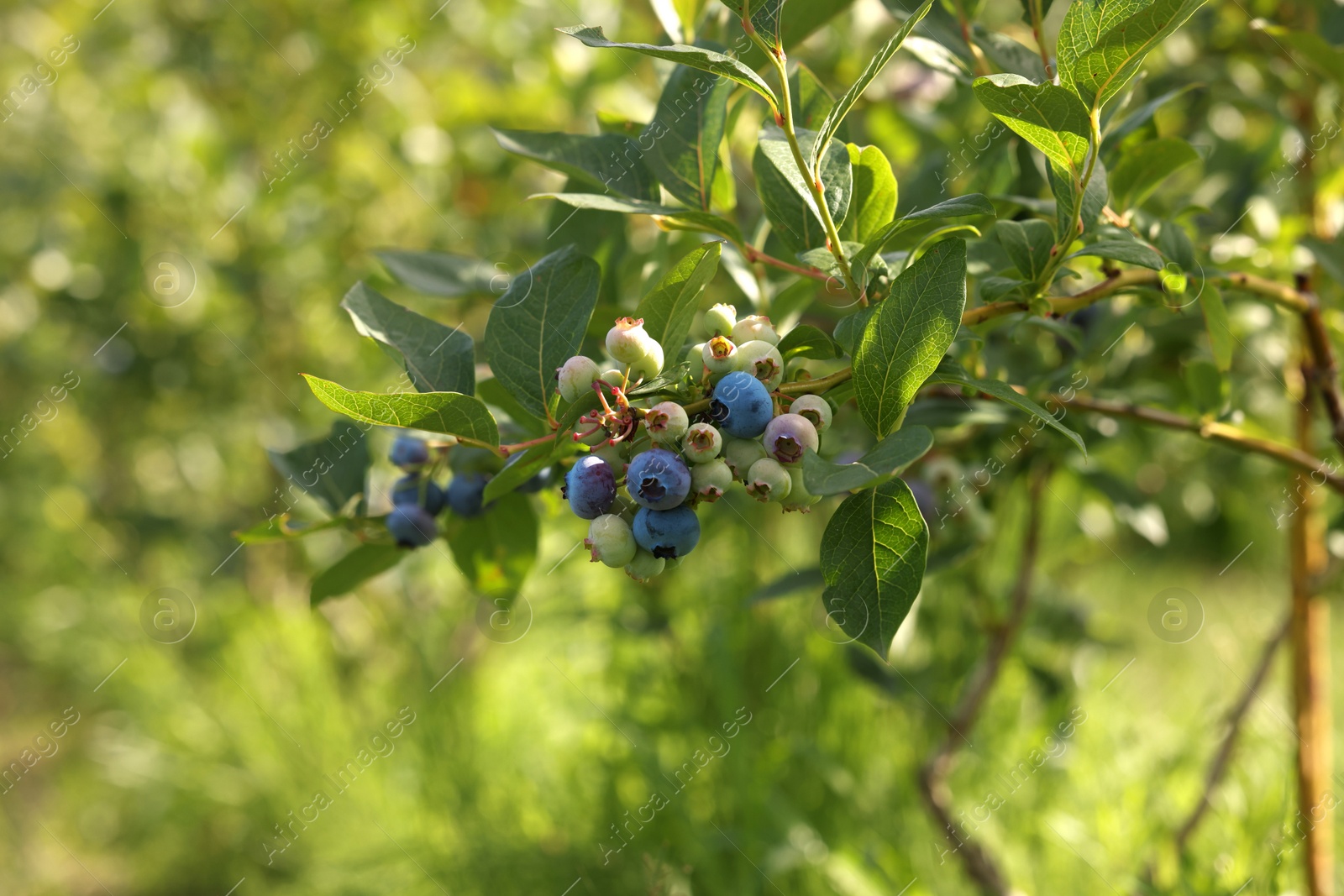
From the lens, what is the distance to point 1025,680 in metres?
1.41

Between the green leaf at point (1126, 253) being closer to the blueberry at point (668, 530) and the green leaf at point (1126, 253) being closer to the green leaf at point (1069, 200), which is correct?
the green leaf at point (1069, 200)

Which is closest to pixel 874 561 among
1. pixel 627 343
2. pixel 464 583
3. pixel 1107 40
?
pixel 627 343

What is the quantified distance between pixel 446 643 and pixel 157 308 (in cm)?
91

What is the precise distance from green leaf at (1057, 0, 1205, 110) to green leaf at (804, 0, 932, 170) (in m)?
0.07

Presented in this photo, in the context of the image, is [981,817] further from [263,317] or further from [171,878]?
[171,878]

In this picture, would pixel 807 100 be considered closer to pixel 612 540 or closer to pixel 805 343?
pixel 805 343

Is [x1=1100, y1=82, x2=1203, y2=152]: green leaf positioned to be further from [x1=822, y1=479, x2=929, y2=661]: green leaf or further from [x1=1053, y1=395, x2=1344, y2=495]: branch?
[x1=822, y1=479, x2=929, y2=661]: green leaf

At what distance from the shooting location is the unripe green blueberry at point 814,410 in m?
0.41

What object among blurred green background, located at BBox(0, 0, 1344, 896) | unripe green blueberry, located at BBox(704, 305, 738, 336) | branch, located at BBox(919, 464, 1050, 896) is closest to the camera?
unripe green blueberry, located at BBox(704, 305, 738, 336)

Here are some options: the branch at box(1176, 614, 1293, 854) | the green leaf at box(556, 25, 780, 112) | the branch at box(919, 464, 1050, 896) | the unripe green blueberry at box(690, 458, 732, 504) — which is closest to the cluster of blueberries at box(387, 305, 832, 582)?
the unripe green blueberry at box(690, 458, 732, 504)

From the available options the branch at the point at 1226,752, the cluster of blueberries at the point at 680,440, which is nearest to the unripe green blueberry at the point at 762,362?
the cluster of blueberries at the point at 680,440

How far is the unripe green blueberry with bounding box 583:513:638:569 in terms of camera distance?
1.39 feet

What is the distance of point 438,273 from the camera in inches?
27.3

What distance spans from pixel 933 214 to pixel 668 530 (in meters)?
0.19
